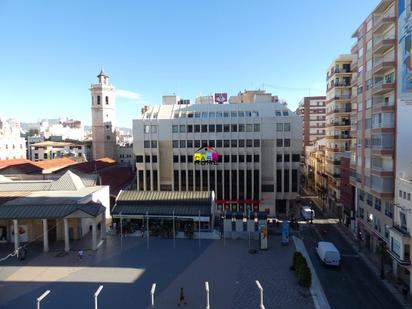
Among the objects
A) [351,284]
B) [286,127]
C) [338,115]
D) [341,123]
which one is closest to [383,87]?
[286,127]

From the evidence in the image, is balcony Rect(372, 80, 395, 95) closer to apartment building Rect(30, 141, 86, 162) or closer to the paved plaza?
the paved plaza

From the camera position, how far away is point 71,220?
40750 mm

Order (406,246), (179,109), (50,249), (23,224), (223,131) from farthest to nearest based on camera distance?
(179,109) < (223,131) < (23,224) < (50,249) < (406,246)

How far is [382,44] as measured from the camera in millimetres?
33531

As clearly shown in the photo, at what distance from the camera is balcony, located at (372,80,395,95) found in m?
33.1

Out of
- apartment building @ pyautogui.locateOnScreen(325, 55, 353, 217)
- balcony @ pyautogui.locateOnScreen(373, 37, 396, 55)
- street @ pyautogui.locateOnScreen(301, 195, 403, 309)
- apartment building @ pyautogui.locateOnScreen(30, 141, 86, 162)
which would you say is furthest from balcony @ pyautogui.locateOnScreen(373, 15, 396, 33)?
apartment building @ pyautogui.locateOnScreen(30, 141, 86, 162)

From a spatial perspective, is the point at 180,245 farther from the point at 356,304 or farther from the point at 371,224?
the point at 371,224

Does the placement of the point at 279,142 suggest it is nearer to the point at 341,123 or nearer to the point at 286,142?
the point at 286,142

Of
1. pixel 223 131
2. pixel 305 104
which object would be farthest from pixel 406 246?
pixel 305 104

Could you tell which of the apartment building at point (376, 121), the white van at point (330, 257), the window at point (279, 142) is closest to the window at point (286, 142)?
the window at point (279, 142)

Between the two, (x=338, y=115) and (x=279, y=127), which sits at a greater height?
(x=338, y=115)

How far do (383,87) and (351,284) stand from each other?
72.8 ft

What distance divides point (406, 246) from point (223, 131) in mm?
34536

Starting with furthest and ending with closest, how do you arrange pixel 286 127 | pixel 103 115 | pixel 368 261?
pixel 103 115 → pixel 286 127 → pixel 368 261
